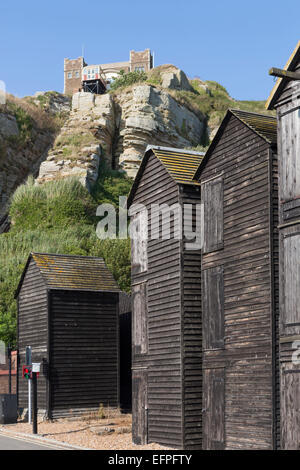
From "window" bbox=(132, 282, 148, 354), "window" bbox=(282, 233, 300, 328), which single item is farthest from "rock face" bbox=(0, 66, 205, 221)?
"window" bbox=(282, 233, 300, 328)

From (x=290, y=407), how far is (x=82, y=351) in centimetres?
1529

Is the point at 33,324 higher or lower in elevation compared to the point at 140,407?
higher

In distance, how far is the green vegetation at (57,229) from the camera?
45094 millimetres

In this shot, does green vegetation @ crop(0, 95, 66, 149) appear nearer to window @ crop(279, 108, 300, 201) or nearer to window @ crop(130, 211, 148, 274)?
window @ crop(130, 211, 148, 274)

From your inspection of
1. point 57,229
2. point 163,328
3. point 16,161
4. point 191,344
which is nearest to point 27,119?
point 16,161

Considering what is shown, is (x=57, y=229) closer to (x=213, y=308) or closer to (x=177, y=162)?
(x=177, y=162)

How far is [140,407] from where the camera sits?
22688 millimetres

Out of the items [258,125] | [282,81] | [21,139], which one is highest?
[21,139]

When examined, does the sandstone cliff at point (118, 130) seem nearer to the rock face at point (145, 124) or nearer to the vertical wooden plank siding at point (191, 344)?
the rock face at point (145, 124)

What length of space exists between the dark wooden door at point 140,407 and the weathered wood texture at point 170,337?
0.08 m

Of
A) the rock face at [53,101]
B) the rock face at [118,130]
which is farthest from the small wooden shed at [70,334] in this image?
the rock face at [53,101]

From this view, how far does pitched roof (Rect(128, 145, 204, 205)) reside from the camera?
21.7m

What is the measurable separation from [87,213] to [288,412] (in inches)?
1795
